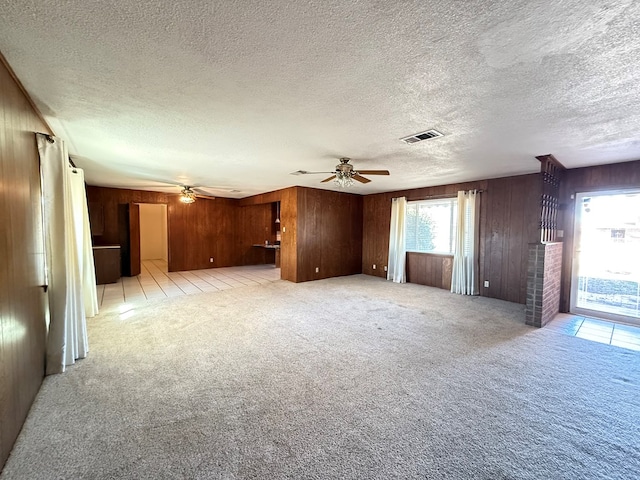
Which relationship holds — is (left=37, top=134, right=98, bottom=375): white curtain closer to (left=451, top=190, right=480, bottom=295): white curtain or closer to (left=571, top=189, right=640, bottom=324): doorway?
(left=451, top=190, right=480, bottom=295): white curtain

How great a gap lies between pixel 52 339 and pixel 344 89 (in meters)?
3.31

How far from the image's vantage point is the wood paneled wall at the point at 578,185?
3.82 meters

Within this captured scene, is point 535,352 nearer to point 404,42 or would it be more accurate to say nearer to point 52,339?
point 404,42

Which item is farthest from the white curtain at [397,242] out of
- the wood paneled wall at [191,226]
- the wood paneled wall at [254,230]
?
the wood paneled wall at [191,226]

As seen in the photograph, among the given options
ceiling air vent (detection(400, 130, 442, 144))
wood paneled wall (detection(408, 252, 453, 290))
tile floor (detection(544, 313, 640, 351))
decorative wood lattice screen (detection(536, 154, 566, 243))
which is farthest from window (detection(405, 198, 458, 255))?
ceiling air vent (detection(400, 130, 442, 144))

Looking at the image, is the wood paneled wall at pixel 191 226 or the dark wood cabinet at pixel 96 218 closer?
the dark wood cabinet at pixel 96 218

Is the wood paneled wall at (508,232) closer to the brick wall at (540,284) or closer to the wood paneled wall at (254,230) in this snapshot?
the brick wall at (540,284)

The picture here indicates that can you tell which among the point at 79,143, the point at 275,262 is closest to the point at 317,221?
the point at 275,262

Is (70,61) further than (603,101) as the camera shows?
No

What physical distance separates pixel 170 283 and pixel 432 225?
643 cm

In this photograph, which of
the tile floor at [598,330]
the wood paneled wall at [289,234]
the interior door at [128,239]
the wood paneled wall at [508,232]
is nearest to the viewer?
the tile floor at [598,330]

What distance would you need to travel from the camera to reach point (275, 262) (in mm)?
9578

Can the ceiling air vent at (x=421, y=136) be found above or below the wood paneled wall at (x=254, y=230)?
above

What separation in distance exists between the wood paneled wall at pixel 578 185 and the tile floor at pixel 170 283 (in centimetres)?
575
